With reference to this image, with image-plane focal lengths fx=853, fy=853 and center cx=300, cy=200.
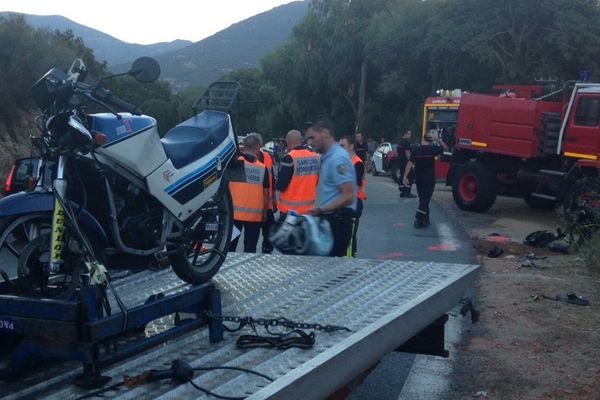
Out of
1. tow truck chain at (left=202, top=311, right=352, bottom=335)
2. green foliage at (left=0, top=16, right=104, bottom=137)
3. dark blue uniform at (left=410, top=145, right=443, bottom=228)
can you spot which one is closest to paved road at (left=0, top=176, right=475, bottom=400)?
dark blue uniform at (left=410, top=145, right=443, bottom=228)

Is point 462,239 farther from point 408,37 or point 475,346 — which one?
point 408,37

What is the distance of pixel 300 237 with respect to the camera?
691 centimetres

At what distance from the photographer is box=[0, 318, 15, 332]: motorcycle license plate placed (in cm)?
348

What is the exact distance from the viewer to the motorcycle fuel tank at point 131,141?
4422mm

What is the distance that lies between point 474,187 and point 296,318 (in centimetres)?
1589

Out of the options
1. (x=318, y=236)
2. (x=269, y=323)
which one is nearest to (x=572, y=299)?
(x=318, y=236)

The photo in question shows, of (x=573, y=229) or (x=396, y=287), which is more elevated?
(x=396, y=287)

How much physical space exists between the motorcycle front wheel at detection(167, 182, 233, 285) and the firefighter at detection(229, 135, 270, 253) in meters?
3.30

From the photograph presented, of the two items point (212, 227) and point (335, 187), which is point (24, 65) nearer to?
point (335, 187)

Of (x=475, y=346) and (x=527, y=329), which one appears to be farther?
(x=527, y=329)

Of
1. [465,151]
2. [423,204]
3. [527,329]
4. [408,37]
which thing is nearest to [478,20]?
[408,37]

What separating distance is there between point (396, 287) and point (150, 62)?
194 cm

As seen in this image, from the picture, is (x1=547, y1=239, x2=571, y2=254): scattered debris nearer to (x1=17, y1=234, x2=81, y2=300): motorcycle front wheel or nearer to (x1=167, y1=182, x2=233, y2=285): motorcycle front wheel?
(x1=167, y1=182, x2=233, y2=285): motorcycle front wheel

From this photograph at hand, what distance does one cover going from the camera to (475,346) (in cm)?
730
